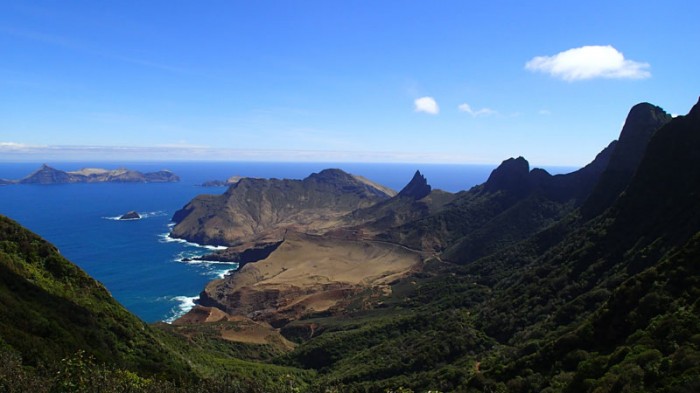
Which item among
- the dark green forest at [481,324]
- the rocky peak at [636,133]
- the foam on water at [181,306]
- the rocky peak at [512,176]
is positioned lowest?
the foam on water at [181,306]

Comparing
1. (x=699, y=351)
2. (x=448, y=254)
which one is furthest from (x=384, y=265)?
(x=699, y=351)

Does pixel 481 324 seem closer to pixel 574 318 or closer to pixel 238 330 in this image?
pixel 574 318

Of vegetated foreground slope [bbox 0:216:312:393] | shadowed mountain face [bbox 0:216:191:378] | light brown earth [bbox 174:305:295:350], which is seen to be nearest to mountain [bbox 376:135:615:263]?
light brown earth [bbox 174:305:295:350]

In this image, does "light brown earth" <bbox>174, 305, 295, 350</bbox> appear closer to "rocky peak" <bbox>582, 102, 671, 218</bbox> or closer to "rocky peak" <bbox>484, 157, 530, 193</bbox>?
"rocky peak" <bbox>582, 102, 671, 218</bbox>

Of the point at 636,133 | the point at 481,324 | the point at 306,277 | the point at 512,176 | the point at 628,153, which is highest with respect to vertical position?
the point at 636,133

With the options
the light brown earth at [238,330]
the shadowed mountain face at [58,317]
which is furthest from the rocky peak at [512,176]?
the shadowed mountain face at [58,317]

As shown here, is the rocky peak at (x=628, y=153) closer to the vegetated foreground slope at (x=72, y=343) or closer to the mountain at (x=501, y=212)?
the mountain at (x=501, y=212)

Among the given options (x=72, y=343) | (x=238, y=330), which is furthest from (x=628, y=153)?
(x=72, y=343)

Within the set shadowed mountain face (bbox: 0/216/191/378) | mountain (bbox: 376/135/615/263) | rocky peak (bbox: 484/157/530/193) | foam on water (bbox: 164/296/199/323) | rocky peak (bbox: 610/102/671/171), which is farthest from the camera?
rocky peak (bbox: 484/157/530/193)

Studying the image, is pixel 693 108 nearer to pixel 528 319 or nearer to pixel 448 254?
pixel 528 319
